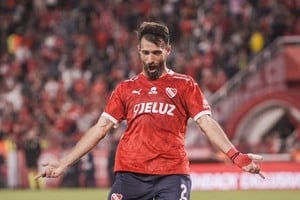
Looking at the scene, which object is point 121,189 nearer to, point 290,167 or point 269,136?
point 290,167

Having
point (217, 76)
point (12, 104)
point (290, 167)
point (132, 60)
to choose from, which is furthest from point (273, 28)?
point (12, 104)

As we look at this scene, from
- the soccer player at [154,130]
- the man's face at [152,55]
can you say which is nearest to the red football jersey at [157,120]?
the soccer player at [154,130]

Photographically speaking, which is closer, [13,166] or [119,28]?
[13,166]

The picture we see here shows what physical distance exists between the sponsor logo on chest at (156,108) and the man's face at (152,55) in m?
0.25

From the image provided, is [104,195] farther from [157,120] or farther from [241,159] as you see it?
[241,159]

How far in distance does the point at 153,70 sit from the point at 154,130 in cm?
48

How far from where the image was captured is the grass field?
16609mm

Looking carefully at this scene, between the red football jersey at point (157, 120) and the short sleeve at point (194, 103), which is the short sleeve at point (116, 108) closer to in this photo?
the red football jersey at point (157, 120)

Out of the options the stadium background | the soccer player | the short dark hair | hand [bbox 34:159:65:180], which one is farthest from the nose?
the stadium background

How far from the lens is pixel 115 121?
7262 mm

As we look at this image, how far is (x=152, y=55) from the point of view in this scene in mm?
6973

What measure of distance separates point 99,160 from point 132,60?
3.80 m

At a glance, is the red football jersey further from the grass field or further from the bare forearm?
the grass field

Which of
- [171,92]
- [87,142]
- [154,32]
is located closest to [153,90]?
[171,92]
